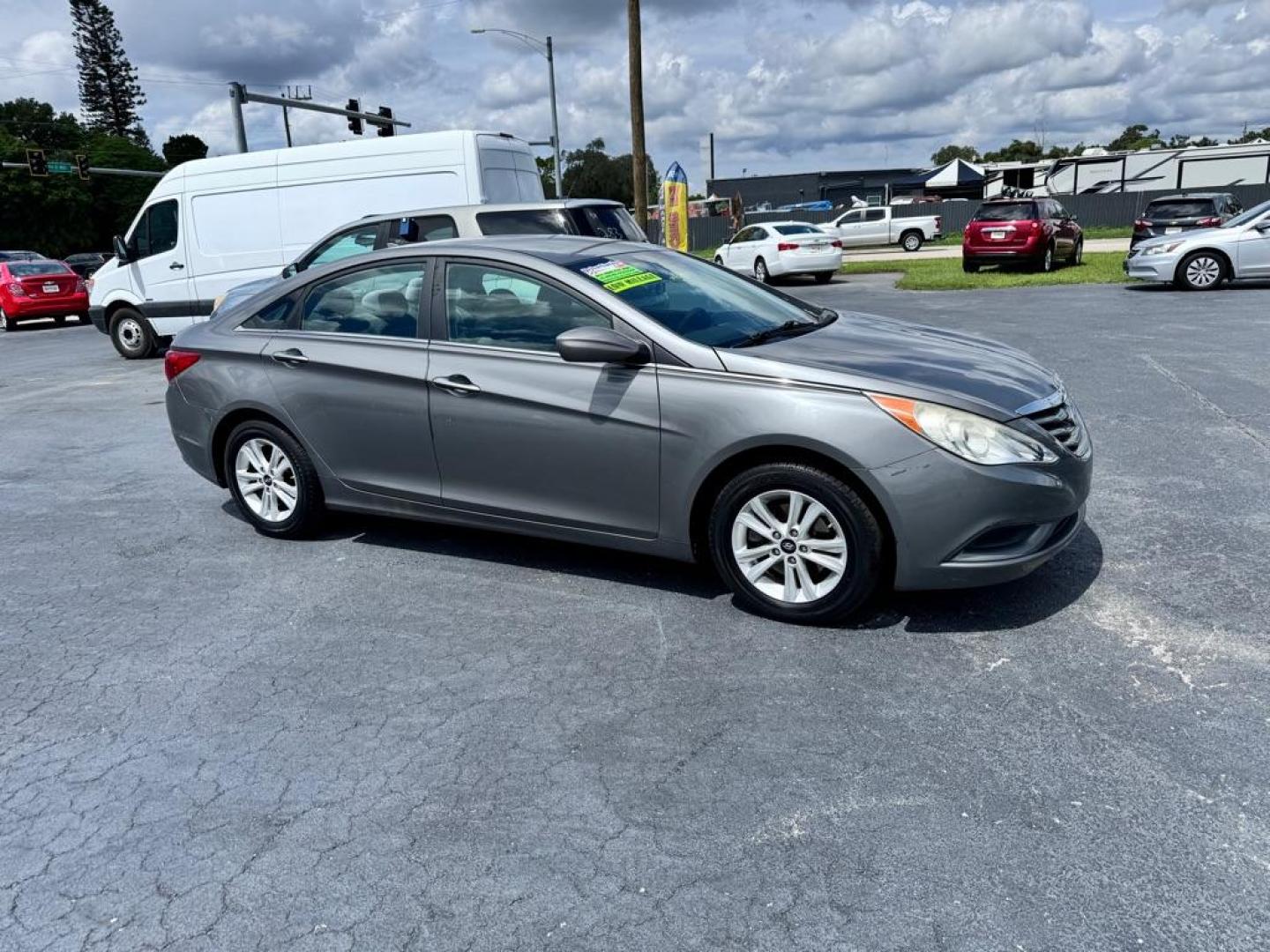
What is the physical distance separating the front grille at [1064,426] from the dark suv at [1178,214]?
20.0 metres

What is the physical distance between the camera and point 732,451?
4113mm

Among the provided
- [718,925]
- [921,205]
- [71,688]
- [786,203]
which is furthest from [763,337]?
[786,203]

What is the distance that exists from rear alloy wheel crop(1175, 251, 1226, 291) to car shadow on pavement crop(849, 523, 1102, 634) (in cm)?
1409

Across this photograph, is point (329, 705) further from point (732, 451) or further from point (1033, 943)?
point (1033, 943)

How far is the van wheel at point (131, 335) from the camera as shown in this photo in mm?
14492

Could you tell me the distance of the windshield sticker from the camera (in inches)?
181

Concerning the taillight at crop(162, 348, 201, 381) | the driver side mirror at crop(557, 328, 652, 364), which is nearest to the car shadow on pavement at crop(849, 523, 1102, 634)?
the driver side mirror at crop(557, 328, 652, 364)

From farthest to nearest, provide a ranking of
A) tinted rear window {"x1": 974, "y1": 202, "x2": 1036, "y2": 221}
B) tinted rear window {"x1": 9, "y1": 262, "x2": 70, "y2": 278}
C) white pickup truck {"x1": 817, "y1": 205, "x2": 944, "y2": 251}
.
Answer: white pickup truck {"x1": 817, "y1": 205, "x2": 944, "y2": 251}
tinted rear window {"x1": 9, "y1": 262, "x2": 70, "y2": 278}
tinted rear window {"x1": 974, "y1": 202, "x2": 1036, "y2": 221}

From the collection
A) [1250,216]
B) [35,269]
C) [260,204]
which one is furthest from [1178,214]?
[35,269]

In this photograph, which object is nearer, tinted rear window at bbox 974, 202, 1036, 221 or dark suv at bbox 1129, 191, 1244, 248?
tinted rear window at bbox 974, 202, 1036, 221

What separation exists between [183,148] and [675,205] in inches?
2995

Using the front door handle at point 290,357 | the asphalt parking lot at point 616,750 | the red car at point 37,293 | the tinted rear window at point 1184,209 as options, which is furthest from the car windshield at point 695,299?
the red car at point 37,293

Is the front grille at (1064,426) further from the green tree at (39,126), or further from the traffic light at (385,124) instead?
the green tree at (39,126)

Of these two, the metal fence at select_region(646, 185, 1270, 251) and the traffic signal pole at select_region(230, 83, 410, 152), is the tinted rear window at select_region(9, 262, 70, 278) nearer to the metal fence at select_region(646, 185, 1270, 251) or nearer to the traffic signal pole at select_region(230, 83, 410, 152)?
the traffic signal pole at select_region(230, 83, 410, 152)
